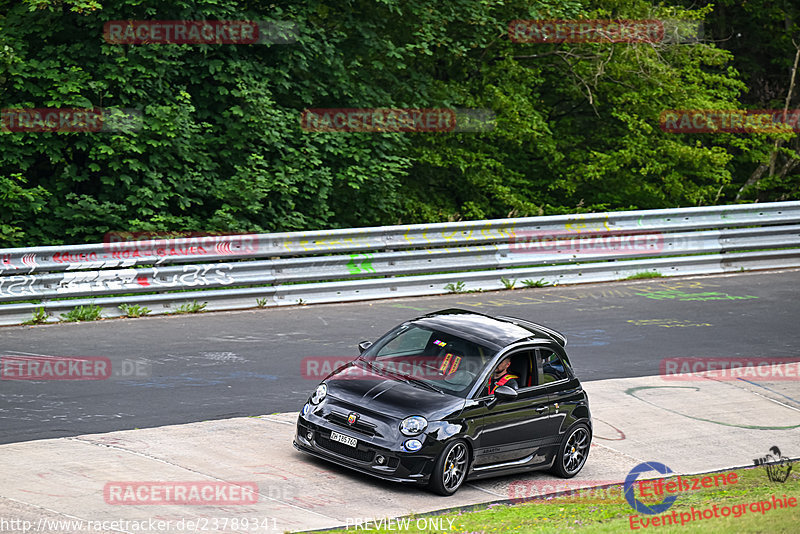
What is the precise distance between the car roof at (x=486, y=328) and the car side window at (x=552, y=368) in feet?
0.58

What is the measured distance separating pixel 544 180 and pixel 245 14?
8.35 m

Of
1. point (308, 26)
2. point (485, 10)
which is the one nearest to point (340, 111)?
point (308, 26)

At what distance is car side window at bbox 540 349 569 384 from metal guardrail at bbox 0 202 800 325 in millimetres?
6865

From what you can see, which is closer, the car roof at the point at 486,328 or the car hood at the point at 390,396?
the car hood at the point at 390,396

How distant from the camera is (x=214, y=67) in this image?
18.3m

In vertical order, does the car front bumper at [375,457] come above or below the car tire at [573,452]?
above

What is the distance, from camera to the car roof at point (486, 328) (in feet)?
34.6

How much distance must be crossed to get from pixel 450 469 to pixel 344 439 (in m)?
1.01

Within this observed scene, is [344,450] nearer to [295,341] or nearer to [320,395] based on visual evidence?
[320,395]

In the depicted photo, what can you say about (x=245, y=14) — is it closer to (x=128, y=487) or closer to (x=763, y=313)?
(x=763, y=313)

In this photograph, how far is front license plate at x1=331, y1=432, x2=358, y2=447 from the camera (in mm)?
9594

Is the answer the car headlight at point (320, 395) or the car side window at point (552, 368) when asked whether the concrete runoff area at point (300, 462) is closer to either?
the car headlight at point (320, 395)

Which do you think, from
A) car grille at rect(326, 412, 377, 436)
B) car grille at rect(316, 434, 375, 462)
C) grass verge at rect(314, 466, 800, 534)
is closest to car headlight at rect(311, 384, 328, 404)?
car grille at rect(326, 412, 377, 436)

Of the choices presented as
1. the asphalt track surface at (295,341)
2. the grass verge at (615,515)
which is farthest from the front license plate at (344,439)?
the asphalt track surface at (295,341)
